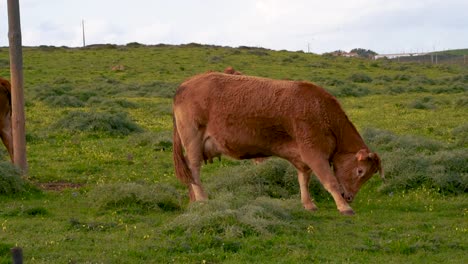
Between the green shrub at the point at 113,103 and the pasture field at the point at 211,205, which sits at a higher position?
the green shrub at the point at 113,103

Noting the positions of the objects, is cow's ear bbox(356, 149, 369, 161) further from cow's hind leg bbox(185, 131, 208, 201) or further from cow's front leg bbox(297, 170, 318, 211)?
cow's hind leg bbox(185, 131, 208, 201)

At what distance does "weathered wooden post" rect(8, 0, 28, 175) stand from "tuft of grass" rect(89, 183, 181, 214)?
2.82 meters

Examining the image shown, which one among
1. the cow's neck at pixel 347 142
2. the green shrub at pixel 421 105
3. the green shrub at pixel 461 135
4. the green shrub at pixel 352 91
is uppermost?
the cow's neck at pixel 347 142

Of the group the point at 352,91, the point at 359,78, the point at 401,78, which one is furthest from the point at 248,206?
the point at 401,78

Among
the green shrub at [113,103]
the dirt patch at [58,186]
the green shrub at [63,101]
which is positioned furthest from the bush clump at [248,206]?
the green shrub at [63,101]

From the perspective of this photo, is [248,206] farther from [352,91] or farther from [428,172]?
[352,91]

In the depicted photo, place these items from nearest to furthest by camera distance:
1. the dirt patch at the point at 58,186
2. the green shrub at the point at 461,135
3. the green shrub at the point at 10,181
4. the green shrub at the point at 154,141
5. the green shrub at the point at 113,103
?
the green shrub at the point at 10,181
the dirt patch at the point at 58,186
the green shrub at the point at 461,135
the green shrub at the point at 154,141
the green shrub at the point at 113,103

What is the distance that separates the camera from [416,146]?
52.1 ft

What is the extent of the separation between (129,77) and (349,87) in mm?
15761

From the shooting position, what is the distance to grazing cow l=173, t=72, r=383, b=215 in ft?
34.6

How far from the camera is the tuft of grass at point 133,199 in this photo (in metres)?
10.4

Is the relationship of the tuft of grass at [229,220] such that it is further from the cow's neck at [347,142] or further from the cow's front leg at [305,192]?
the cow's neck at [347,142]

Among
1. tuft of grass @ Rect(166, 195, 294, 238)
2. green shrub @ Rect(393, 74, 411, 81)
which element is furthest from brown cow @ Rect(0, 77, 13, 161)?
green shrub @ Rect(393, 74, 411, 81)

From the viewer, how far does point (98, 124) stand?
20500 millimetres
